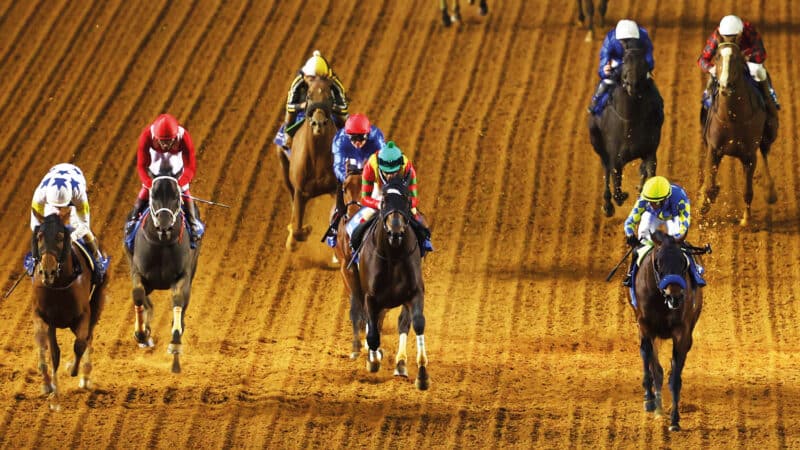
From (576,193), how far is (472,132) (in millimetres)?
2397

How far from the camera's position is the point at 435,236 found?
2188 cm

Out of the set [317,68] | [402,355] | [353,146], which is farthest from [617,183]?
[402,355]

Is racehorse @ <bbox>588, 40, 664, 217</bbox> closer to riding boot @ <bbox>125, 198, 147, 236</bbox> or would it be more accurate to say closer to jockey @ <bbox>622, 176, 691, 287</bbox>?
jockey @ <bbox>622, 176, 691, 287</bbox>

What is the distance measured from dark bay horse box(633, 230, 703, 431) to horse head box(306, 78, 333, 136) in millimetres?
5398

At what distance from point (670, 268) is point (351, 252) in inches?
132

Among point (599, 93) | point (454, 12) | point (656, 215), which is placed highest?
point (454, 12)

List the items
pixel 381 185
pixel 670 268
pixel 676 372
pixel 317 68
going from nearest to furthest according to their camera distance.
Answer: pixel 670 268 → pixel 676 372 → pixel 381 185 → pixel 317 68

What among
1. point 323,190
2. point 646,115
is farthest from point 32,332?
point 646,115

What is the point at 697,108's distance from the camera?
83.4ft

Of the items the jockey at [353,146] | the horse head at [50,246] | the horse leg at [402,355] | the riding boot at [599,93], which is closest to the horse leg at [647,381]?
the horse leg at [402,355]

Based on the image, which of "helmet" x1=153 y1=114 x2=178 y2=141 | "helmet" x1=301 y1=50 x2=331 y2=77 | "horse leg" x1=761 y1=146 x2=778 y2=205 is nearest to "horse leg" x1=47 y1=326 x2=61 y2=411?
"helmet" x1=153 y1=114 x2=178 y2=141

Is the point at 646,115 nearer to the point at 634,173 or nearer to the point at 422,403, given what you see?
the point at 634,173

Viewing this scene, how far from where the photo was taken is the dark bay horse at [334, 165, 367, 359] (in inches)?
648

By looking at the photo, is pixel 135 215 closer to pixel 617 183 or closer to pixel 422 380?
pixel 422 380
